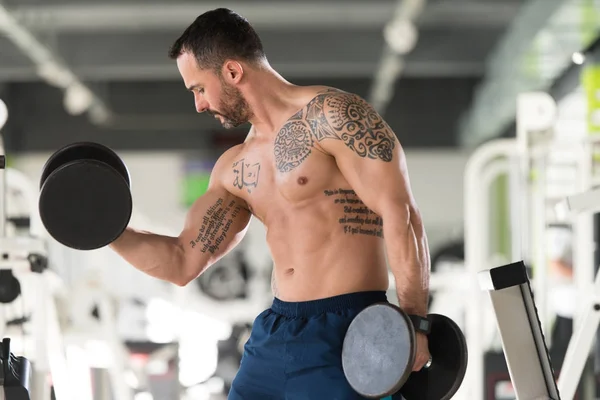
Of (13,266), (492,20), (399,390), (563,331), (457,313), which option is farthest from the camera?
(492,20)

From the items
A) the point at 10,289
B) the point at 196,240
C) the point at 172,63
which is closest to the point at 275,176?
the point at 196,240

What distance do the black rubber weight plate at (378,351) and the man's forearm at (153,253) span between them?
0.57 metres

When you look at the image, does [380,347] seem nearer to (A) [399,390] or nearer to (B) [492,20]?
(A) [399,390]

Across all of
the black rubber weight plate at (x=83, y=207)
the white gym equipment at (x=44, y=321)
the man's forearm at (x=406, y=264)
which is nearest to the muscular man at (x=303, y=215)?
the man's forearm at (x=406, y=264)

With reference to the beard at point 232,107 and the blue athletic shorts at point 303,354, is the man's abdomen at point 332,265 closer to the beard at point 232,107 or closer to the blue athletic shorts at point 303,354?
the blue athletic shorts at point 303,354

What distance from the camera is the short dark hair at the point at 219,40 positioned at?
96.9 inches

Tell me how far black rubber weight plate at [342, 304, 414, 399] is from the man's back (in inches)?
6.2

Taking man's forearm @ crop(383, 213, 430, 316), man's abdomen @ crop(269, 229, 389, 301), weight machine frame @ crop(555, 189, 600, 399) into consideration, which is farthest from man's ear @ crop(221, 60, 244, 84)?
weight machine frame @ crop(555, 189, 600, 399)

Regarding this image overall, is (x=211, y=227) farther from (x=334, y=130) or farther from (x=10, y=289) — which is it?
(x=10, y=289)

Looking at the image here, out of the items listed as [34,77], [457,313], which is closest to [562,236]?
[457,313]

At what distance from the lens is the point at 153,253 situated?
8.36ft

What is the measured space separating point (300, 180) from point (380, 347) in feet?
1.55

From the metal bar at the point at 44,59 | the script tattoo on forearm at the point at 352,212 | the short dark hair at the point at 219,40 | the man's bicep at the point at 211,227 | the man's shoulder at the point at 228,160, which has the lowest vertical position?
the script tattoo on forearm at the point at 352,212

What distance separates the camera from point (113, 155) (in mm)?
2457
